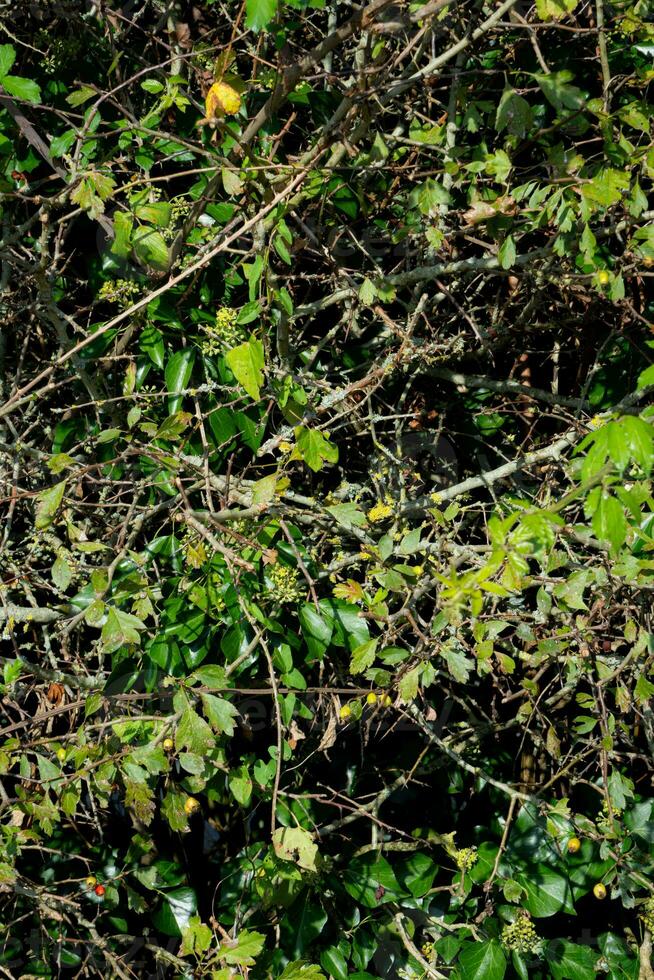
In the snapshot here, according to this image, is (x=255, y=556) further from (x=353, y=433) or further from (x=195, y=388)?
(x=353, y=433)

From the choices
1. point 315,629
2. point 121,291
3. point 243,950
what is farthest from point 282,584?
point 121,291

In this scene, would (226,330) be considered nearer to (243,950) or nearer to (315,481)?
(315,481)

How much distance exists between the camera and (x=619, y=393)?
264cm

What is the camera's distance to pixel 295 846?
1.87 m

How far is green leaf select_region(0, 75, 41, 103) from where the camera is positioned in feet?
7.33

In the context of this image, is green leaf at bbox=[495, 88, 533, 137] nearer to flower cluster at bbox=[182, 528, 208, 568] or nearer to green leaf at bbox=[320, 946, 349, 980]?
flower cluster at bbox=[182, 528, 208, 568]

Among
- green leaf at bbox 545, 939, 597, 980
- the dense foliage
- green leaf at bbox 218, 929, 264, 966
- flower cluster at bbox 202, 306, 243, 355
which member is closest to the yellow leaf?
the dense foliage

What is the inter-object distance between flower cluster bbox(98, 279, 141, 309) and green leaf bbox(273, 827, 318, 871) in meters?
1.31

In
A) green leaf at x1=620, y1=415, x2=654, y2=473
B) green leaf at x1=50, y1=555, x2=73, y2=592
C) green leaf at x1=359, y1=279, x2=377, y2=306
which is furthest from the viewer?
green leaf at x1=359, y1=279, x2=377, y2=306

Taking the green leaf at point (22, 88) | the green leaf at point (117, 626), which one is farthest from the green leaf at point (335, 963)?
the green leaf at point (22, 88)

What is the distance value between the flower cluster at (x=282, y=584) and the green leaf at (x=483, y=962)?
0.99 meters

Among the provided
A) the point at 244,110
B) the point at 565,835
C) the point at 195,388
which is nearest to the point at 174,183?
the point at 244,110

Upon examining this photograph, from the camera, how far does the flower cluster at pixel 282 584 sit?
81.0 inches

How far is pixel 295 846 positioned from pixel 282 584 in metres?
0.54
